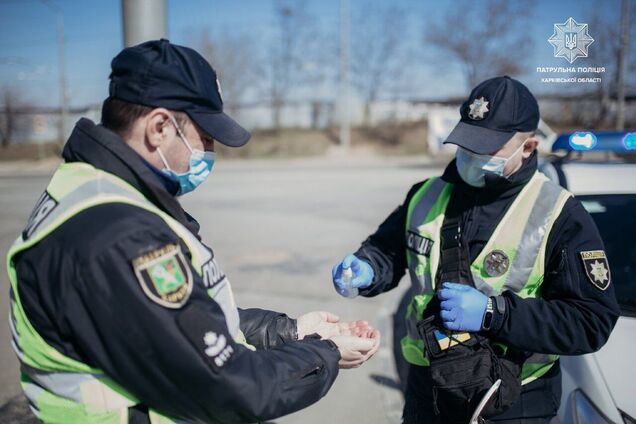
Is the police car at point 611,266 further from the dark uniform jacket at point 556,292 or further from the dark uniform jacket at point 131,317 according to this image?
the dark uniform jacket at point 131,317

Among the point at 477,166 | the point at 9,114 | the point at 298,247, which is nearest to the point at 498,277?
the point at 477,166

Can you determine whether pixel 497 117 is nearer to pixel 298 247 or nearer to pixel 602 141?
pixel 602 141

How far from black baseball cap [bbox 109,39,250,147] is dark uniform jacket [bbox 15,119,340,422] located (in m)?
0.14

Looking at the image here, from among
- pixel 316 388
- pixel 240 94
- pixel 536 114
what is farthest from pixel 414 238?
pixel 240 94

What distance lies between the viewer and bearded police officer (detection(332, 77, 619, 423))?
1.94 meters

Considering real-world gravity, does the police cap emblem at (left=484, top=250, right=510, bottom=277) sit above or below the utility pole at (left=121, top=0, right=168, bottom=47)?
below

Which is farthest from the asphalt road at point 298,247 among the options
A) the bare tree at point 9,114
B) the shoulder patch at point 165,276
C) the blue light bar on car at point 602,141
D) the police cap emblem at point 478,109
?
the bare tree at point 9,114

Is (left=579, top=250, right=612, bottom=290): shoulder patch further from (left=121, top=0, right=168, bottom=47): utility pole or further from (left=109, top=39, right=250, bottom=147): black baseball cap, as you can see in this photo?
(left=121, top=0, right=168, bottom=47): utility pole

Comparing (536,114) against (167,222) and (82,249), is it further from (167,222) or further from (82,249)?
(82,249)

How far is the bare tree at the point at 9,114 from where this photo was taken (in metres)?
29.5

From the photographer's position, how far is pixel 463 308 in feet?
6.31

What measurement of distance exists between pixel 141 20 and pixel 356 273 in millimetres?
1551

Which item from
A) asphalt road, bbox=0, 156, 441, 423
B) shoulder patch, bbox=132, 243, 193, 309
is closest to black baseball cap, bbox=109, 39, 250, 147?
shoulder patch, bbox=132, 243, 193, 309

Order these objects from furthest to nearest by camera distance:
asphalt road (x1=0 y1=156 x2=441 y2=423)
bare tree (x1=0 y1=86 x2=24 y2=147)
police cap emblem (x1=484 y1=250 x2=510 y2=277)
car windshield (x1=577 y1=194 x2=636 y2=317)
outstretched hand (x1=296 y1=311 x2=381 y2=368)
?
bare tree (x1=0 y1=86 x2=24 y2=147) < asphalt road (x1=0 y1=156 x2=441 y2=423) < car windshield (x1=577 y1=194 x2=636 y2=317) < police cap emblem (x1=484 y1=250 x2=510 y2=277) < outstretched hand (x1=296 y1=311 x2=381 y2=368)
